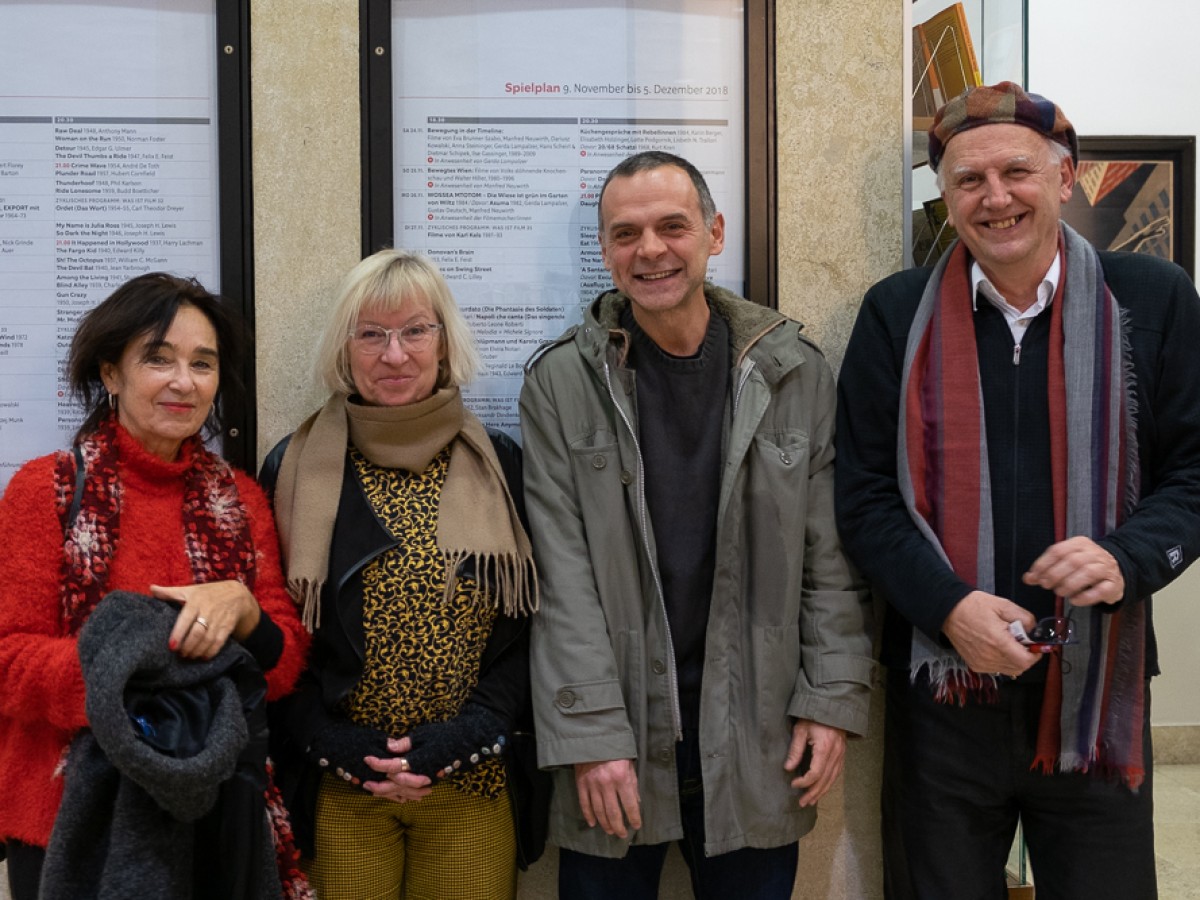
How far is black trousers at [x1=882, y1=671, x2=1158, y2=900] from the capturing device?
1.91 m

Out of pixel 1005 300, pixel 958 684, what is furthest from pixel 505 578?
pixel 1005 300

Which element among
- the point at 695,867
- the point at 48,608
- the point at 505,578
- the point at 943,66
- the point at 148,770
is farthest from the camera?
the point at 943,66

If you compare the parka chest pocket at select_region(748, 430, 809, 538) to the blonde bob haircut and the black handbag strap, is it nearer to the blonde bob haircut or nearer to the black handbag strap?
the blonde bob haircut

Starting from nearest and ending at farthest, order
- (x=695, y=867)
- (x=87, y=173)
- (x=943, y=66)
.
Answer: (x=695, y=867) < (x=87, y=173) < (x=943, y=66)

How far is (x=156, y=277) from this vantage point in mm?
1943

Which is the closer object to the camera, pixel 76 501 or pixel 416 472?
pixel 76 501

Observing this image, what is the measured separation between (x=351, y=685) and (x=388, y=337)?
0.68 metres

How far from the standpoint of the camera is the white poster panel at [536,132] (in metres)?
2.32

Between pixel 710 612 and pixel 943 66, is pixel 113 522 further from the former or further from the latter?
pixel 943 66

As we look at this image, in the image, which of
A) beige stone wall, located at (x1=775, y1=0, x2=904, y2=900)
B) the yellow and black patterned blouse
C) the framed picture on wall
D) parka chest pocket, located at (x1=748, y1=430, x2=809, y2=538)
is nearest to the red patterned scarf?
the yellow and black patterned blouse

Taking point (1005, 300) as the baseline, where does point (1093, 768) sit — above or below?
below

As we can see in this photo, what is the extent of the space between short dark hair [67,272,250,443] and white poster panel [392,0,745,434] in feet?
1.65

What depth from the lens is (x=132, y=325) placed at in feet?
6.08

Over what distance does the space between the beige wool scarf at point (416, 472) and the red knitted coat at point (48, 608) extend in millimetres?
106
